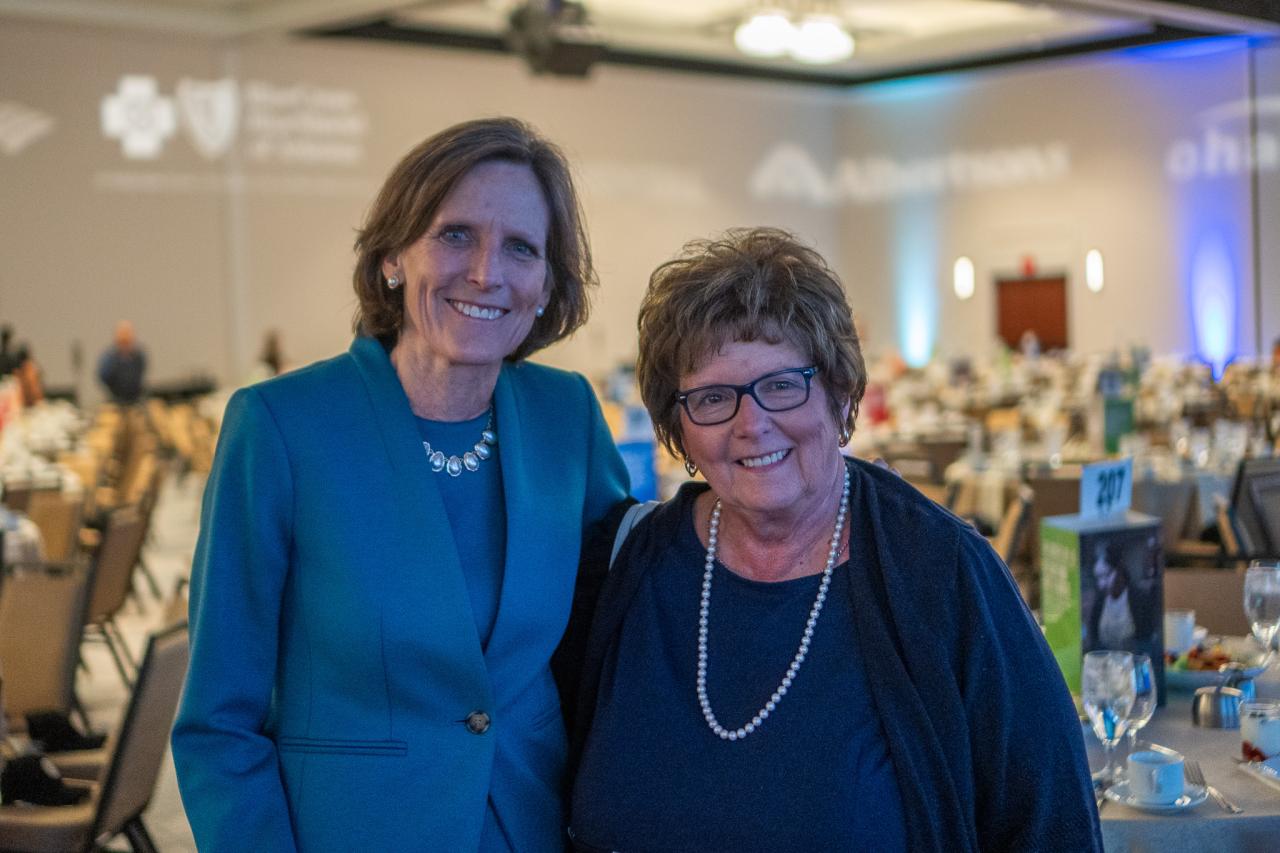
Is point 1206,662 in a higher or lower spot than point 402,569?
lower

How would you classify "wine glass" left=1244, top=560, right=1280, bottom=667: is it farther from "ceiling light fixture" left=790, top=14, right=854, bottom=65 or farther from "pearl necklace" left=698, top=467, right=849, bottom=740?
"ceiling light fixture" left=790, top=14, right=854, bottom=65

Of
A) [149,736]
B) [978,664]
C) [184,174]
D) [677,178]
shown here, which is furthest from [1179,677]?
[677,178]

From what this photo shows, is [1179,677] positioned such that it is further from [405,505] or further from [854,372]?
[405,505]

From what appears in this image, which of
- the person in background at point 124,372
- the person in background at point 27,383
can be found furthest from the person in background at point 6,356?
the person in background at point 124,372

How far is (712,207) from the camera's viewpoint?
2108cm

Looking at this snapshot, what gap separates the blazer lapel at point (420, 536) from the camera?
1.67 m

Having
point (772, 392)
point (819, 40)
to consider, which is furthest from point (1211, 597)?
point (819, 40)

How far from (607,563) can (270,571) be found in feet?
1.63

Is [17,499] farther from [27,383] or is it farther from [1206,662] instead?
[1206,662]

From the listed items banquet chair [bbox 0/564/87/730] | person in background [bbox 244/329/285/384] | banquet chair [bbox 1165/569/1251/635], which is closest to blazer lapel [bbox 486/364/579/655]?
banquet chair [bbox 1165/569/1251/635]

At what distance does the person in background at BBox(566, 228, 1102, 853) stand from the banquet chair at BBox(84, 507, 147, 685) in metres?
4.39

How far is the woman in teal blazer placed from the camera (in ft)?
5.36

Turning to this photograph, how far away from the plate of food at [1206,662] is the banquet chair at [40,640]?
10.3 ft

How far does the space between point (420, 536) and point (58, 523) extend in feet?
19.7
